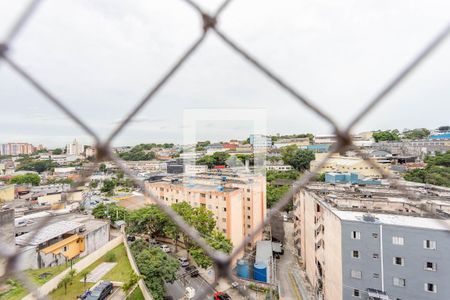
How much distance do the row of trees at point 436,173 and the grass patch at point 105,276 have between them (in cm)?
838

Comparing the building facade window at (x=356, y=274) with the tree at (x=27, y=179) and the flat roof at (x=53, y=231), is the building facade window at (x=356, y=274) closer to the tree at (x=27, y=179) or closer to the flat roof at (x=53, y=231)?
the flat roof at (x=53, y=231)

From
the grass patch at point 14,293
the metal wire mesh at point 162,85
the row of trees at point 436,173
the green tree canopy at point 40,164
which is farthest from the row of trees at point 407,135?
the metal wire mesh at point 162,85

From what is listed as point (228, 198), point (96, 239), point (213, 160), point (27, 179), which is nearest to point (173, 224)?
point (228, 198)

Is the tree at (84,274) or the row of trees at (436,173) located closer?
the tree at (84,274)

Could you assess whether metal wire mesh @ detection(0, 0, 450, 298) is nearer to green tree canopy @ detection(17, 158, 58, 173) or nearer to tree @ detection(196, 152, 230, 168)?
green tree canopy @ detection(17, 158, 58, 173)

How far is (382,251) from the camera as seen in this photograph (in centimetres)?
377

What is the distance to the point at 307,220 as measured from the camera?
19.7ft

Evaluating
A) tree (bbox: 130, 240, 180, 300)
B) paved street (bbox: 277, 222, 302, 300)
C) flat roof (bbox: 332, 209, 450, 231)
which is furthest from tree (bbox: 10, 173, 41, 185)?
flat roof (bbox: 332, 209, 450, 231)

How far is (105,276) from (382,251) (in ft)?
14.5

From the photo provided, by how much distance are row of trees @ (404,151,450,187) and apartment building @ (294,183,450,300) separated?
394 cm

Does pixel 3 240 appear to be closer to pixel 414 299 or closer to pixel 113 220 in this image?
pixel 113 220

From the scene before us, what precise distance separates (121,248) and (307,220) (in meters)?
4.25

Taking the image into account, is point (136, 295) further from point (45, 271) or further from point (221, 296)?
point (45, 271)

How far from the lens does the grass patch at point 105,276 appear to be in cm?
397
